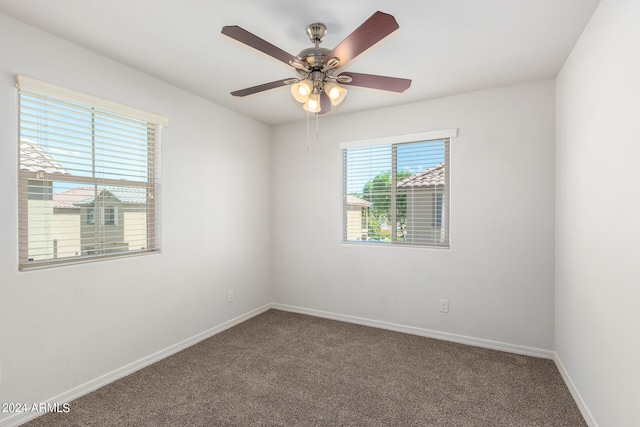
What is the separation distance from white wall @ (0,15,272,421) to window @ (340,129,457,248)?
121 cm

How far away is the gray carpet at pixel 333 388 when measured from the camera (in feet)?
6.63

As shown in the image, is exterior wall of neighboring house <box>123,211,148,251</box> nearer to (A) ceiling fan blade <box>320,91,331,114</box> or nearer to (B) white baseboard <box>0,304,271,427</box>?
(B) white baseboard <box>0,304,271,427</box>

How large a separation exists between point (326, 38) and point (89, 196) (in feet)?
6.87

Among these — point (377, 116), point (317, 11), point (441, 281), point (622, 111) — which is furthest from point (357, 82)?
point (441, 281)

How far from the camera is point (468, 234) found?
3131 mm

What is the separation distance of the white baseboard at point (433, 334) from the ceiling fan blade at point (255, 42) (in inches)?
115

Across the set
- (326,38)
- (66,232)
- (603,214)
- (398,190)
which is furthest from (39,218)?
Result: (603,214)

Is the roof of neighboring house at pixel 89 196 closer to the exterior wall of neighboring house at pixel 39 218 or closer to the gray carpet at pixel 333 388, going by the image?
the exterior wall of neighboring house at pixel 39 218

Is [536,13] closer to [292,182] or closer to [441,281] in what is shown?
[441,281]

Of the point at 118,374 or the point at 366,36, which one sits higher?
the point at 366,36

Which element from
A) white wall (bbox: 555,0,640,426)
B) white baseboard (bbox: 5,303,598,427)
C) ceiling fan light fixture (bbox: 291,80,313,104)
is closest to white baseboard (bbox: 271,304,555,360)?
white baseboard (bbox: 5,303,598,427)

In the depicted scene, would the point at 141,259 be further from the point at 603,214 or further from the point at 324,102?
the point at 603,214

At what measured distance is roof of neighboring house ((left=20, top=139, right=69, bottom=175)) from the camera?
2010mm

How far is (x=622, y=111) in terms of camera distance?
1573 mm
